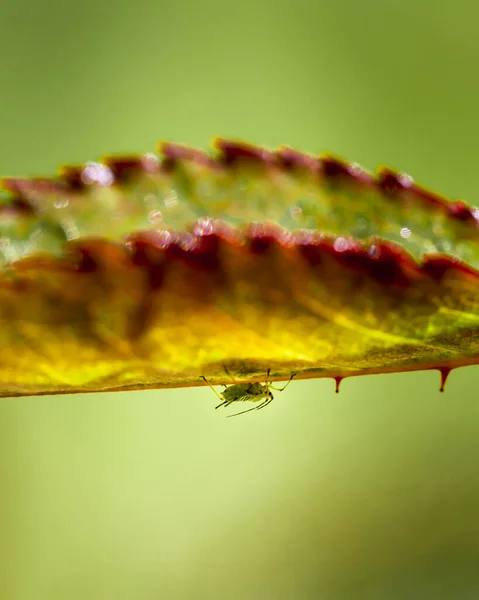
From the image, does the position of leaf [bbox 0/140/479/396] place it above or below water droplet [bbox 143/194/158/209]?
below

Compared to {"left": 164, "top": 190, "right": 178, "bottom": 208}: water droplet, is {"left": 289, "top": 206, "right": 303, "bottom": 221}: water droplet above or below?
below

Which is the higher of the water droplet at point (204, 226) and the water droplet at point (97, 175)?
the water droplet at point (97, 175)

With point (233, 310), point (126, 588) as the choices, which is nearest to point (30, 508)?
point (126, 588)

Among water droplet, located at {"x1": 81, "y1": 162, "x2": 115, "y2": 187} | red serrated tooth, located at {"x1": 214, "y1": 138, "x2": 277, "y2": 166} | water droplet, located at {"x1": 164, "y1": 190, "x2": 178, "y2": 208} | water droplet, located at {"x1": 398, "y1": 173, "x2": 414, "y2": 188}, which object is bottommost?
water droplet, located at {"x1": 398, "y1": 173, "x2": 414, "y2": 188}

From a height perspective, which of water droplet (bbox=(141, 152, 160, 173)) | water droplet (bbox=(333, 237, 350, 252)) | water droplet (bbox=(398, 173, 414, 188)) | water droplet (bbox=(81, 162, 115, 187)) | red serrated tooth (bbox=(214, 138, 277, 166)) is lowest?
water droplet (bbox=(333, 237, 350, 252))

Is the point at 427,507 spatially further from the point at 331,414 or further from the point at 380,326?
the point at 380,326

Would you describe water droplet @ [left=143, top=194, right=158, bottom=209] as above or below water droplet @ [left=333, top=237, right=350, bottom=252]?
above

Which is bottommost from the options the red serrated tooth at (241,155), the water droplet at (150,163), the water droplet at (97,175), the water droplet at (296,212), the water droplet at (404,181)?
the water droplet at (404,181)

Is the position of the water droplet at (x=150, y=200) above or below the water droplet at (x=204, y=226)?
above
